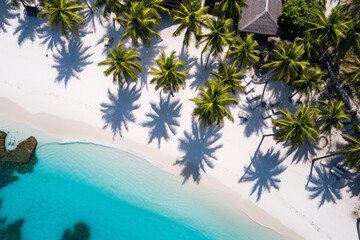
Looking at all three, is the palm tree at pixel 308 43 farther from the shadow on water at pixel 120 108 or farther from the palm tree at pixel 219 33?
the shadow on water at pixel 120 108

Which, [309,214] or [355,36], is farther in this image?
[309,214]

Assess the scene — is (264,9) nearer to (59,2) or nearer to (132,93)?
(132,93)

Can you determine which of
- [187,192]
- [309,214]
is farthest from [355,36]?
[187,192]

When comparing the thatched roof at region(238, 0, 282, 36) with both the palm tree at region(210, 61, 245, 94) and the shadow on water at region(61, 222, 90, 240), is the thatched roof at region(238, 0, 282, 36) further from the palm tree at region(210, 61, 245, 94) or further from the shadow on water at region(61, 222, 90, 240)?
the shadow on water at region(61, 222, 90, 240)

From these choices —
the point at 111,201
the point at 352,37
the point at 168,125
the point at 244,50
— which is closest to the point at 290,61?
the point at 244,50

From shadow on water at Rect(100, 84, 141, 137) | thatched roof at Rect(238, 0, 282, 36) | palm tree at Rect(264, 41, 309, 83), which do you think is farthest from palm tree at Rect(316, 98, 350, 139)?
shadow on water at Rect(100, 84, 141, 137)

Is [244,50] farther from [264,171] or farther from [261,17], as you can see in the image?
[264,171]
